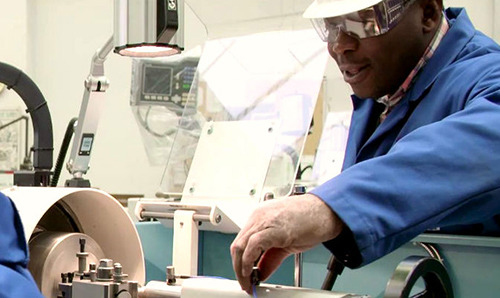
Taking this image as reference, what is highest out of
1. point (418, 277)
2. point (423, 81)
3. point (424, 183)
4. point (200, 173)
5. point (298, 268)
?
point (423, 81)

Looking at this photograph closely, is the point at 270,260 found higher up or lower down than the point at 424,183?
lower down

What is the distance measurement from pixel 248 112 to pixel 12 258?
124 cm

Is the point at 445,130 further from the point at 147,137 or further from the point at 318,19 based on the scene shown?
the point at 147,137

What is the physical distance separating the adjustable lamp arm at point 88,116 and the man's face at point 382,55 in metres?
0.76

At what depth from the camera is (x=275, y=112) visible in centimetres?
184

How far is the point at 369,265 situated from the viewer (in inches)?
54.4

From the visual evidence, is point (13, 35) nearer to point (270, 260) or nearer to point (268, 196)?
point (268, 196)

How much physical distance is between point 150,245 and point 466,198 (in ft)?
3.78

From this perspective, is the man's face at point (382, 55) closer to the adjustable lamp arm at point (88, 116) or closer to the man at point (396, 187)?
the man at point (396, 187)

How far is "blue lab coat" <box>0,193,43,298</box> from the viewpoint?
2.18 ft

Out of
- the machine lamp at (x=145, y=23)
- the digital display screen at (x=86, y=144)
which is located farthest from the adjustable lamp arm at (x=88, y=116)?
the machine lamp at (x=145, y=23)

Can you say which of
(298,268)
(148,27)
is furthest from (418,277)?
(148,27)

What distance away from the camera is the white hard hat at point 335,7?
1063 mm

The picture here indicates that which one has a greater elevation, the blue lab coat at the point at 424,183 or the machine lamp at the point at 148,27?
the machine lamp at the point at 148,27
